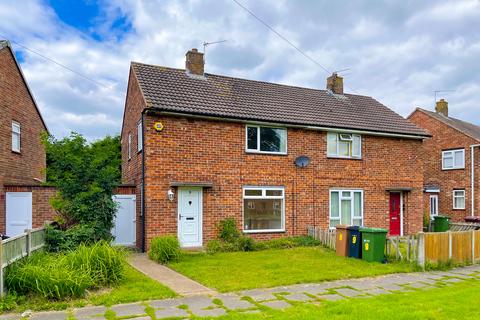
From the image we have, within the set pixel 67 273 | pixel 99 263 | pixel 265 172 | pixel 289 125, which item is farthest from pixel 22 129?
pixel 67 273

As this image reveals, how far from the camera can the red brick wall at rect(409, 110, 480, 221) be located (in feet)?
79.0

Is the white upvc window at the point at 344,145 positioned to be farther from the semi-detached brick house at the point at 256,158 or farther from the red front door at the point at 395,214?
→ the red front door at the point at 395,214

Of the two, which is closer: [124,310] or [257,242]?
[124,310]

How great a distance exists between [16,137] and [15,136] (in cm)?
13

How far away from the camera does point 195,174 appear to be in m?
13.7

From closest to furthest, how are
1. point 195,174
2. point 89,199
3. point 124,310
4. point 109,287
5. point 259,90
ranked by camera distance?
point 124,310, point 109,287, point 89,199, point 195,174, point 259,90

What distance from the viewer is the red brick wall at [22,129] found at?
15055 millimetres

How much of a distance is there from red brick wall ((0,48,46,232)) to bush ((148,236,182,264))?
5.30m

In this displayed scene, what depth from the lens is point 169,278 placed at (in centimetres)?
906

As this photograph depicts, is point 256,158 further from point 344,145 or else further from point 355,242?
point 355,242

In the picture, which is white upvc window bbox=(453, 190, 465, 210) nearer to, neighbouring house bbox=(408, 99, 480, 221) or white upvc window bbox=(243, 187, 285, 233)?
neighbouring house bbox=(408, 99, 480, 221)

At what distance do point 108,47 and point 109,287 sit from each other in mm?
7960

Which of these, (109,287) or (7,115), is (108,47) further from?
(109,287)

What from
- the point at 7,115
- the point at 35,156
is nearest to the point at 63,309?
the point at 7,115
